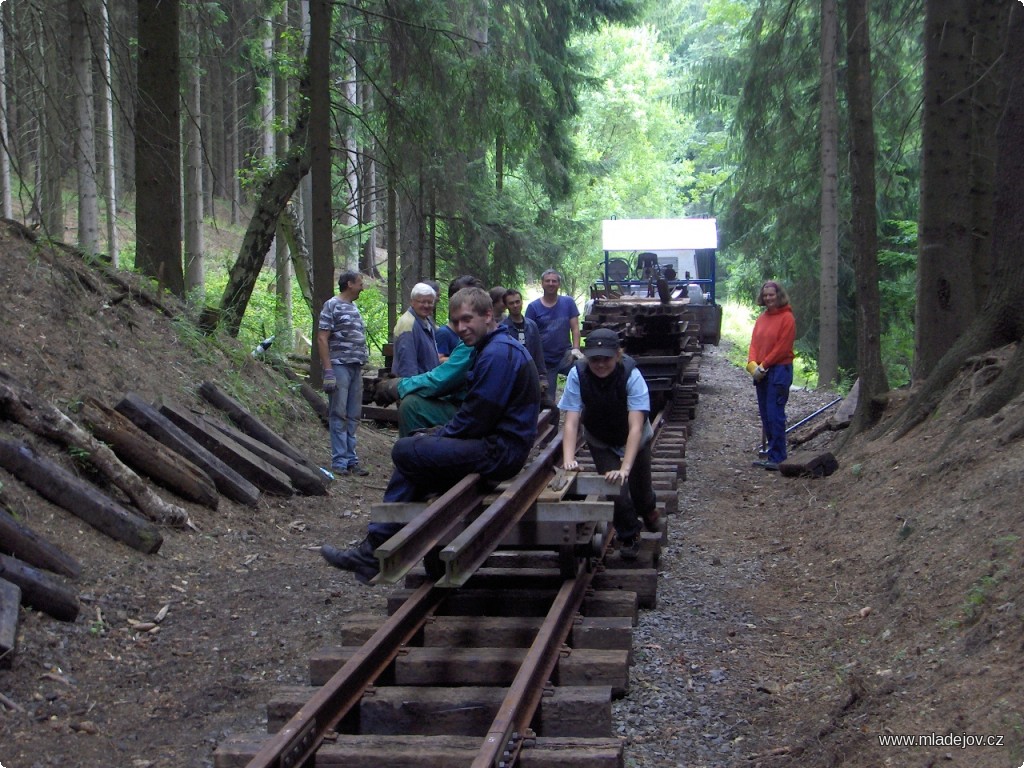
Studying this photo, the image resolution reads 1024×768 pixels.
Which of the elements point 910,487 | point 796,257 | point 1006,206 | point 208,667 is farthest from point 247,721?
point 796,257

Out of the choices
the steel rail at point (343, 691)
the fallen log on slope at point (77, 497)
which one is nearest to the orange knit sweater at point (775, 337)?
the steel rail at point (343, 691)

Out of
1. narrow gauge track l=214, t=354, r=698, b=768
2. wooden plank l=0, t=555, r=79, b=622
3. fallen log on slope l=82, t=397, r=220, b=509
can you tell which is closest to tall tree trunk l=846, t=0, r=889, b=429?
narrow gauge track l=214, t=354, r=698, b=768

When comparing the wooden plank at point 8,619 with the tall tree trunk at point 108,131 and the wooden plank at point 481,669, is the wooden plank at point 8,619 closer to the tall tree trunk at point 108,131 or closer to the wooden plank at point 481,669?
the wooden plank at point 481,669

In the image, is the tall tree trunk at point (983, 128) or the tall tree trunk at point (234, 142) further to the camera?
the tall tree trunk at point (234, 142)

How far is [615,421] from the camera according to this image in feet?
24.4

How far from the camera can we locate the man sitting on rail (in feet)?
21.1

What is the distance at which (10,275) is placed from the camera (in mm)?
9680

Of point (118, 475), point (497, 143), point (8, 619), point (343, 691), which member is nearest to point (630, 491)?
→ point (343, 691)

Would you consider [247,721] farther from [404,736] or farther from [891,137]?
[891,137]

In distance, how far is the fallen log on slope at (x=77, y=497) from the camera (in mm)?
7305

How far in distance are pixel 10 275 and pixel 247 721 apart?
6127 millimetres

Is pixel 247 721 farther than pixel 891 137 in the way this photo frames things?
No

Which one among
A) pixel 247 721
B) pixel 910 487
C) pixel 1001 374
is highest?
pixel 1001 374

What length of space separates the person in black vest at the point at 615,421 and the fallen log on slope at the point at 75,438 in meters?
3.28
